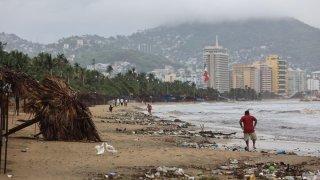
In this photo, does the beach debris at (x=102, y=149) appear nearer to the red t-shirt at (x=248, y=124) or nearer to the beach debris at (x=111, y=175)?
the beach debris at (x=111, y=175)

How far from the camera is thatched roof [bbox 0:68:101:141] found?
54.2ft

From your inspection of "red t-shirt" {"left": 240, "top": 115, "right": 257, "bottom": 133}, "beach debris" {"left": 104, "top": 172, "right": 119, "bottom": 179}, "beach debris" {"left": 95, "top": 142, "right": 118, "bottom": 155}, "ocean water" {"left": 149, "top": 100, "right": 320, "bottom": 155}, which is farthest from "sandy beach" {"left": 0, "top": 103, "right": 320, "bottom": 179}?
"ocean water" {"left": 149, "top": 100, "right": 320, "bottom": 155}

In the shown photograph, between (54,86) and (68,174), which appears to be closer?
(68,174)

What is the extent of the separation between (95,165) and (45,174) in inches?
71.9

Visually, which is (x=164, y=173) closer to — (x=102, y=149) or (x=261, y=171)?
(x=261, y=171)

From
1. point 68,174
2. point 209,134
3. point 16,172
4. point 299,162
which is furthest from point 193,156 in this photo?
point 209,134

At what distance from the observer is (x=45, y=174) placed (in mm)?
10125

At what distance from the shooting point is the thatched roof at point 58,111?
54.2ft

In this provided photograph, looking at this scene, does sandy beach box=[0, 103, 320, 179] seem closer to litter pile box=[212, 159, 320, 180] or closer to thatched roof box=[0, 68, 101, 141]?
litter pile box=[212, 159, 320, 180]

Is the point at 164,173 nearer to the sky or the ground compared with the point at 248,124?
nearer to the ground

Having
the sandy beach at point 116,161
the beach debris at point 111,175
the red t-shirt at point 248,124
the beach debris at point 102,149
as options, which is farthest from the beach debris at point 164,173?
the red t-shirt at point 248,124

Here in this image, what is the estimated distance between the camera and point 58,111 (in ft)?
54.3

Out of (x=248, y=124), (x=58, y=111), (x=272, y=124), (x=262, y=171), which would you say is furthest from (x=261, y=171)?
(x=272, y=124)

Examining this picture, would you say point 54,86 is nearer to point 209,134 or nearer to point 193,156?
point 193,156
